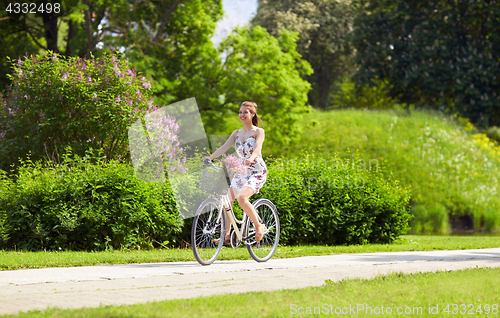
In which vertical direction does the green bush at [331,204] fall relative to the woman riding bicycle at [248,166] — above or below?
below

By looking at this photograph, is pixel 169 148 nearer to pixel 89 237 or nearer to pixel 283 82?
pixel 89 237

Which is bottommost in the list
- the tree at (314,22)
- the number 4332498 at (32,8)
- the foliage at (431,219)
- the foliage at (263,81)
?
the foliage at (431,219)

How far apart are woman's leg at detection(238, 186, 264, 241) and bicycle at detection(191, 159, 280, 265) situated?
126 mm

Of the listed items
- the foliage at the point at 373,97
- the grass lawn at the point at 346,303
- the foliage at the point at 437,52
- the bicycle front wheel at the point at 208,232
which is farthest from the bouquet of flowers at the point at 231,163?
the foliage at the point at 373,97

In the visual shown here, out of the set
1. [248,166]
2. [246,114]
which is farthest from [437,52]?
[248,166]

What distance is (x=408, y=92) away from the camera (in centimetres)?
3325

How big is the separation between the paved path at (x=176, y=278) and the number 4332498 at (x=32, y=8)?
1558 cm

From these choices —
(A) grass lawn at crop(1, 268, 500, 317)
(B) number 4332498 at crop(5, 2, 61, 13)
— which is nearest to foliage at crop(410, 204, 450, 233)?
(B) number 4332498 at crop(5, 2, 61, 13)

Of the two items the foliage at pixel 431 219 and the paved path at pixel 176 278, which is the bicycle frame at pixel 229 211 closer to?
the paved path at pixel 176 278

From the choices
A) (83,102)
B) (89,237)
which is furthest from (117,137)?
(89,237)

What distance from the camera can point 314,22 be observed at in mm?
40156

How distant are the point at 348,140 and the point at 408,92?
8927mm

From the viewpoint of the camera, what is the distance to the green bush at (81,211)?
9172 mm

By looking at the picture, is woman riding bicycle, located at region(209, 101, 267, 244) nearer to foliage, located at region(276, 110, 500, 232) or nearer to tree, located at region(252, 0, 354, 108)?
foliage, located at region(276, 110, 500, 232)
